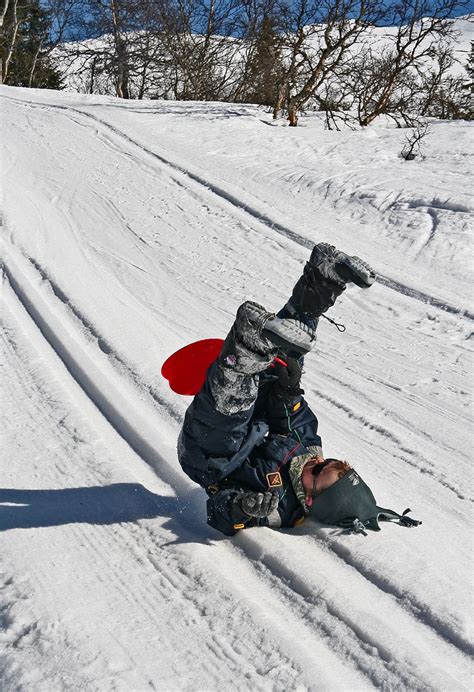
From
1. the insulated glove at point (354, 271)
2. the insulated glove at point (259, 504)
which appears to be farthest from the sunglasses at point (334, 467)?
the insulated glove at point (354, 271)

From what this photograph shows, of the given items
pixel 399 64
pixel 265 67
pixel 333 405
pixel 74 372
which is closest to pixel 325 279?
pixel 333 405

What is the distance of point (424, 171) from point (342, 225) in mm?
1712

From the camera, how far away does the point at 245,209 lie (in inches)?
274

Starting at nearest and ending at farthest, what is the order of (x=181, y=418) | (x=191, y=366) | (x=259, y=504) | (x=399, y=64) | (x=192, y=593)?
(x=192, y=593) → (x=259, y=504) → (x=191, y=366) → (x=181, y=418) → (x=399, y=64)

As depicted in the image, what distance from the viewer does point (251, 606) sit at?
7.50ft

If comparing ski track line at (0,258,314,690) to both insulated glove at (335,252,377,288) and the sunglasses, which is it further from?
insulated glove at (335,252,377,288)

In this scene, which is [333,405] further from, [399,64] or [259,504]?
[399,64]

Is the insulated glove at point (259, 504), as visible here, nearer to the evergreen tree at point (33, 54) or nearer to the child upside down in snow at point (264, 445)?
→ the child upside down in snow at point (264, 445)

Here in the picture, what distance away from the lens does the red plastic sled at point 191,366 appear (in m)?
2.84

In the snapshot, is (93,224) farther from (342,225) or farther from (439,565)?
(439,565)

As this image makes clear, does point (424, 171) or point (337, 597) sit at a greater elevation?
point (424, 171)

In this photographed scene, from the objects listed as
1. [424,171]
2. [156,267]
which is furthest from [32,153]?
[424,171]

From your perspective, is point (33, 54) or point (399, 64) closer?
point (399, 64)

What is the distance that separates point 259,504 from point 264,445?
35 cm
